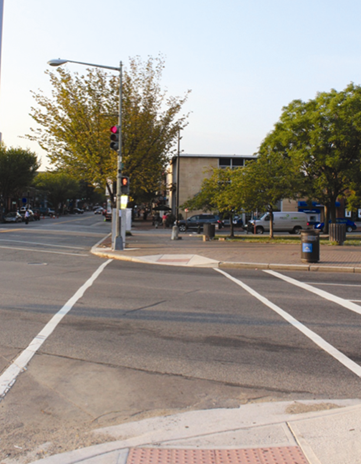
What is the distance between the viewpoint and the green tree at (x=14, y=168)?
220ft

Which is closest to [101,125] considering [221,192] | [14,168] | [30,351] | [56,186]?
[221,192]

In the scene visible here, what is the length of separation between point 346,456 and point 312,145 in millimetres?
29637

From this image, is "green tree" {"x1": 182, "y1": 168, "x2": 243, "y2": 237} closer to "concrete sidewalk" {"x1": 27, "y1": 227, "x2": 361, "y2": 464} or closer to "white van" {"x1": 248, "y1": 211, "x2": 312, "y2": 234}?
"white van" {"x1": 248, "y1": 211, "x2": 312, "y2": 234}

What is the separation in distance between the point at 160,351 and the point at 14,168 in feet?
217

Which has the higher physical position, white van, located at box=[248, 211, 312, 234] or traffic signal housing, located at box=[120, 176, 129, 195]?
traffic signal housing, located at box=[120, 176, 129, 195]

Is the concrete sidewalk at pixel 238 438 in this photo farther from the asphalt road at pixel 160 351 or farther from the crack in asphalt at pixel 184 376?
the crack in asphalt at pixel 184 376

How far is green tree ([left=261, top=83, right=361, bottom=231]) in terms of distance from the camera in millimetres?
30000

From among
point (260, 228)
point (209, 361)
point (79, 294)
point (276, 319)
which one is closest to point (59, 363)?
point (209, 361)

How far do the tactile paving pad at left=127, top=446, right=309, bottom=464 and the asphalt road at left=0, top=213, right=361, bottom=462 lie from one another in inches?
21.3

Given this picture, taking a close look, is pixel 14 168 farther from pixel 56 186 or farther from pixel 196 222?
pixel 56 186

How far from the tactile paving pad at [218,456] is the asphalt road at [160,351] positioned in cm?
54

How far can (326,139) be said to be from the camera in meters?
30.6

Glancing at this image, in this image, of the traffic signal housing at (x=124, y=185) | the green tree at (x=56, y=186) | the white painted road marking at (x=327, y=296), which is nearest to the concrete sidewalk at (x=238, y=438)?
the white painted road marking at (x=327, y=296)

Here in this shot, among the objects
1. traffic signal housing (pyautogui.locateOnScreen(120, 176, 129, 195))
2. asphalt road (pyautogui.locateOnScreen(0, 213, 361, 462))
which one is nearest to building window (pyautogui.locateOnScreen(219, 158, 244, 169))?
traffic signal housing (pyautogui.locateOnScreen(120, 176, 129, 195))
